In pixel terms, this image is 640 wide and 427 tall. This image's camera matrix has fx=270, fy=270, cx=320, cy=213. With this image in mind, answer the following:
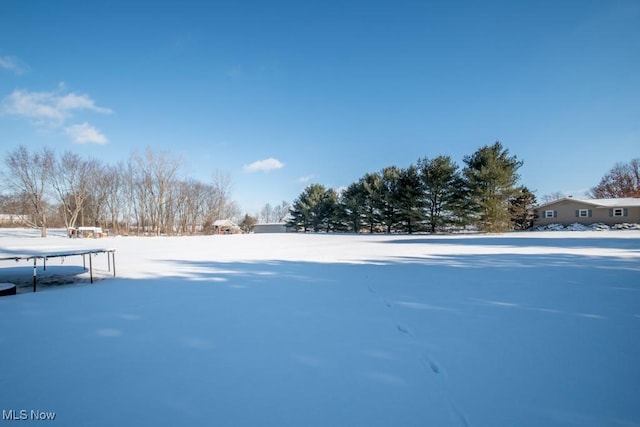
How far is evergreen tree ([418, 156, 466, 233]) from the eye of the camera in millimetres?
26406

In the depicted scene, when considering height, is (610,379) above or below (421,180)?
below

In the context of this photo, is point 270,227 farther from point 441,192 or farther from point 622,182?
point 622,182

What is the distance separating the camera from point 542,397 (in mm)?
1997

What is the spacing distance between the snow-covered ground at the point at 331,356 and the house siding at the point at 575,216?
111ft

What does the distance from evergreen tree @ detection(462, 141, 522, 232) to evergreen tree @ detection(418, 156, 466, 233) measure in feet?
4.82

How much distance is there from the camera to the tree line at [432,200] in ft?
79.2

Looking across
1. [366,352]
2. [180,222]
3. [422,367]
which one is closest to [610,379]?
[422,367]

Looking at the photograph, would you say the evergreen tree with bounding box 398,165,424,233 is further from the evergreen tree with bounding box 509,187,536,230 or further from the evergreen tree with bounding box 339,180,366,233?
the evergreen tree with bounding box 509,187,536,230

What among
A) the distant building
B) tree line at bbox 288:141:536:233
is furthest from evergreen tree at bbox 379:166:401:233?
the distant building

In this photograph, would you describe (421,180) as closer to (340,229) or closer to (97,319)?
Answer: (340,229)

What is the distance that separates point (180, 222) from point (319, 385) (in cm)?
4843

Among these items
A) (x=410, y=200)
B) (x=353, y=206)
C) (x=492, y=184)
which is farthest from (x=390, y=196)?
(x=492, y=184)

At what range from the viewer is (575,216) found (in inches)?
1206

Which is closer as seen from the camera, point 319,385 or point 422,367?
point 319,385
